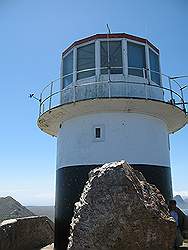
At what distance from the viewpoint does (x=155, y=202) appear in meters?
5.75

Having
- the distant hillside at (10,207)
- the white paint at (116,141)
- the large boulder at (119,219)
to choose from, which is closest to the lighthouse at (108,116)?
the white paint at (116,141)

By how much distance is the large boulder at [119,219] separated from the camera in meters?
5.29

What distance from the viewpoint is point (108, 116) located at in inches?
436

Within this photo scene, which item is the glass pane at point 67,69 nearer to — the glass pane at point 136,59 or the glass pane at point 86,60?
the glass pane at point 86,60

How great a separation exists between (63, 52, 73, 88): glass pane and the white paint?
1.80m

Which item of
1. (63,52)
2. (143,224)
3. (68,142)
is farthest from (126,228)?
(63,52)

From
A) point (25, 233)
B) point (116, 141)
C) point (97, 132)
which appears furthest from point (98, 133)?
point (25, 233)

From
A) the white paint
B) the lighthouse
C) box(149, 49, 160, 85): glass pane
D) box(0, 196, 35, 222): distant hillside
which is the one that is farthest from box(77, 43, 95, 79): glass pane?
box(0, 196, 35, 222): distant hillside

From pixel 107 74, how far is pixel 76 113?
1876 millimetres

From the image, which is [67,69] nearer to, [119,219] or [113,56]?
[113,56]

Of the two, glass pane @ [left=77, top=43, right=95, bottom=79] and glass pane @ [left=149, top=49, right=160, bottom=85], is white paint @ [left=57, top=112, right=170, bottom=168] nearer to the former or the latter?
glass pane @ [left=77, top=43, right=95, bottom=79]

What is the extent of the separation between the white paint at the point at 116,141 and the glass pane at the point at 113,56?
1728 millimetres

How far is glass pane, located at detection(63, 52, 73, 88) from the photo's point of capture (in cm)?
1243

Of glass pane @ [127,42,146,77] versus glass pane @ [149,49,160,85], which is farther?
glass pane @ [149,49,160,85]
